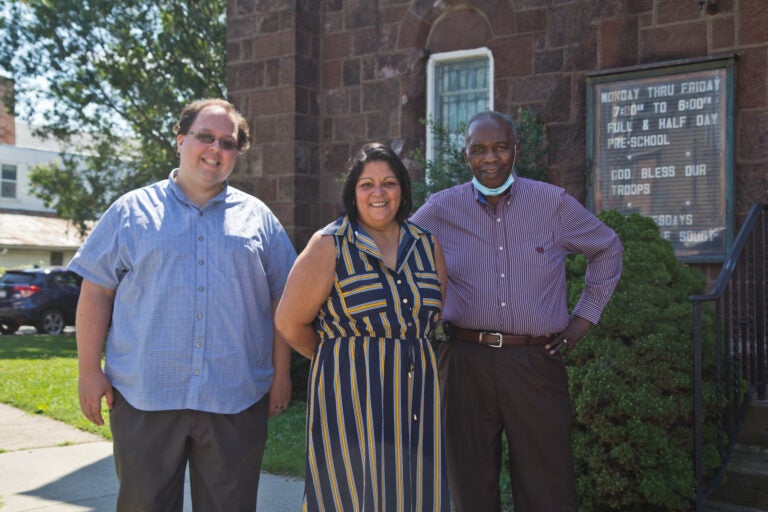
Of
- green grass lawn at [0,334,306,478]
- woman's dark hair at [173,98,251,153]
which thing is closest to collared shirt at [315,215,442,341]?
woman's dark hair at [173,98,251,153]

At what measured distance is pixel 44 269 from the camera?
20859 mm

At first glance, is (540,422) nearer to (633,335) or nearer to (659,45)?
(633,335)

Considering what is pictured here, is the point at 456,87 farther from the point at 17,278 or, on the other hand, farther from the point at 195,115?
the point at 17,278

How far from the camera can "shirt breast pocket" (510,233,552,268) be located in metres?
3.59

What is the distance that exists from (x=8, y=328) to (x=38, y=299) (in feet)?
4.53

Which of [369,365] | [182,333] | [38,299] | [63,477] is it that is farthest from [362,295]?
[38,299]

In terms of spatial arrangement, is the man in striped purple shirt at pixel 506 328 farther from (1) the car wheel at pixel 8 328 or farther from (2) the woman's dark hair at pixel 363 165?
(1) the car wheel at pixel 8 328

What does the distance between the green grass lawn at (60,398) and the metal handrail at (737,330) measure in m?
2.75

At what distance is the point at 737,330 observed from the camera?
5.18 metres

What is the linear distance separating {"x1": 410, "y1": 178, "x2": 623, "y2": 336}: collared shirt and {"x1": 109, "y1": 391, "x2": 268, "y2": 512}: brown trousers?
101 cm

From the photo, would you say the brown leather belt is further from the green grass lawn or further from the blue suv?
the blue suv

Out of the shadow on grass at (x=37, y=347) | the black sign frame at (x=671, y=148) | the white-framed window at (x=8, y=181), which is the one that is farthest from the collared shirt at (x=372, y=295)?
the white-framed window at (x=8, y=181)

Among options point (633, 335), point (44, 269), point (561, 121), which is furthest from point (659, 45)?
point (44, 269)

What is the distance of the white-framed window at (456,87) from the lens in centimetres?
862
